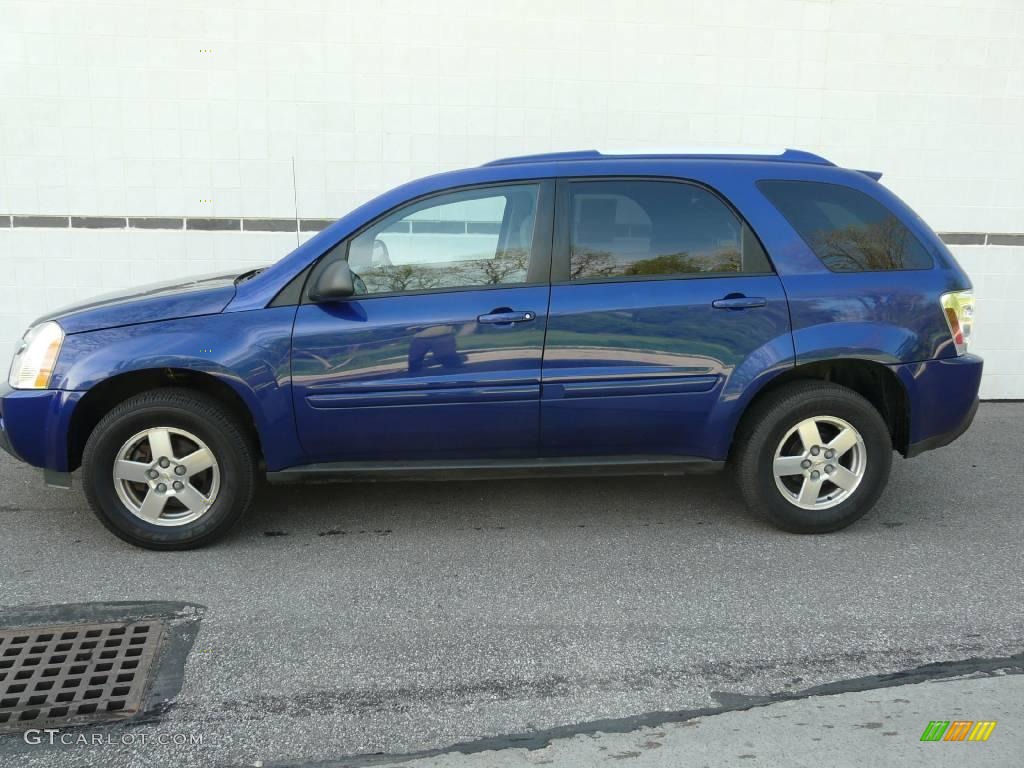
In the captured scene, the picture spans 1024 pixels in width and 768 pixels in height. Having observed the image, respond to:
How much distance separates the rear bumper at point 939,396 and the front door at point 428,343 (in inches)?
70.9

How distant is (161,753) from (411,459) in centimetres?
→ 179

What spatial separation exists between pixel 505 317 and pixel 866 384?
187 centimetres

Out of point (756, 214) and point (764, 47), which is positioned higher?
point (764, 47)

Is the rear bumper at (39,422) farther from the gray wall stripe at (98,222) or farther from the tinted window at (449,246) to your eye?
the gray wall stripe at (98,222)

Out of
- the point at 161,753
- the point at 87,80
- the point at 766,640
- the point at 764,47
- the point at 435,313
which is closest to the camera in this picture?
the point at 161,753

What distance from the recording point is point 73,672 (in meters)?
3.01

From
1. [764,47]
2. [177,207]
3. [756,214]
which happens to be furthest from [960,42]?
[177,207]

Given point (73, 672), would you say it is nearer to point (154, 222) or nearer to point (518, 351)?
point (518, 351)

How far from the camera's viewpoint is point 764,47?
6836mm

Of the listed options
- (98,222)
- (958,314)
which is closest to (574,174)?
(958,314)

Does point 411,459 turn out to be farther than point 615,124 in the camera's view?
No

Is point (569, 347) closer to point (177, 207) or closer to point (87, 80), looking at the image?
point (177, 207)

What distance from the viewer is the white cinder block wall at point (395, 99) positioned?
6.42 m

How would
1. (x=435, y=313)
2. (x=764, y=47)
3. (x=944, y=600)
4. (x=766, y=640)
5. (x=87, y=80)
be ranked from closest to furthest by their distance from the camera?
(x=766, y=640), (x=944, y=600), (x=435, y=313), (x=87, y=80), (x=764, y=47)
